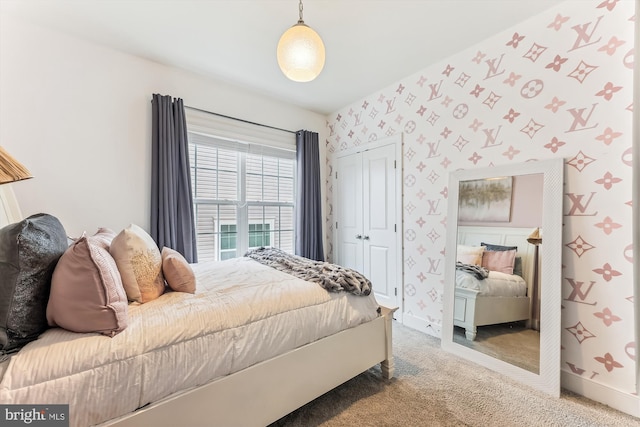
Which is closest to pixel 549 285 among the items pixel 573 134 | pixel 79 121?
pixel 573 134

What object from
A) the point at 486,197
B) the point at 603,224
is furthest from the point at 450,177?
the point at 603,224

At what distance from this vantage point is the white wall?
1.98 metres

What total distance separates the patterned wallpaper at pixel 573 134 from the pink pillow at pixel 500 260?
0.30 m

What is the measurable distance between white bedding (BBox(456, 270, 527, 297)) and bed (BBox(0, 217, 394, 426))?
84cm

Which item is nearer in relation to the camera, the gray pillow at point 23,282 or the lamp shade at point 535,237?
the gray pillow at point 23,282

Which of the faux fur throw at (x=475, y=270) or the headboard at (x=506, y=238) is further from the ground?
the headboard at (x=506, y=238)

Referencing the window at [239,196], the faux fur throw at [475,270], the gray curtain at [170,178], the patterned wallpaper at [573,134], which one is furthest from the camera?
the window at [239,196]

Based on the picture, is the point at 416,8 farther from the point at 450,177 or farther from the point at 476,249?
the point at 476,249

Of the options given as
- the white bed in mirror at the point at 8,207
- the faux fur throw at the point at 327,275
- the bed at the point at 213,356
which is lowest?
the bed at the point at 213,356

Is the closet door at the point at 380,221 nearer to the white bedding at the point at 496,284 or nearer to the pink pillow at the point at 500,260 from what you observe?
the white bedding at the point at 496,284

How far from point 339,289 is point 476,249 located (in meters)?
1.31

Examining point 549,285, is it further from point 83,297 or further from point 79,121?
point 79,121

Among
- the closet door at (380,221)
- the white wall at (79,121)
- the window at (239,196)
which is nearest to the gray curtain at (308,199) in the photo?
the window at (239,196)

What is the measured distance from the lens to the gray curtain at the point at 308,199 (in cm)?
340
